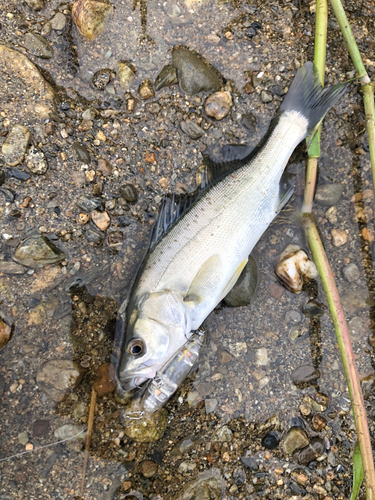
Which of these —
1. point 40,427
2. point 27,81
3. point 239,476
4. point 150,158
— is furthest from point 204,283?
point 27,81

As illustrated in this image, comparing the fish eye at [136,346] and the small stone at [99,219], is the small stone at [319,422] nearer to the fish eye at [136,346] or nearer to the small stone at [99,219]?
the fish eye at [136,346]

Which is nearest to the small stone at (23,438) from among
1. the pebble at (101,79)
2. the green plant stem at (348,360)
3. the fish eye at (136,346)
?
the fish eye at (136,346)

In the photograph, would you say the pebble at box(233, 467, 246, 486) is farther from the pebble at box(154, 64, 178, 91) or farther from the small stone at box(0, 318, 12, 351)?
the pebble at box(154, 64, 178, 91)

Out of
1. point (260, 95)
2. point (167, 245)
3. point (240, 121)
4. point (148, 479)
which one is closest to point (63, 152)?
point (167, 245)

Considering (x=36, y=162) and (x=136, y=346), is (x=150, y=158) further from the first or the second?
(x=136, y=346)

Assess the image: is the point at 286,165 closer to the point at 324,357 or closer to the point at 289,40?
the point at 289,40

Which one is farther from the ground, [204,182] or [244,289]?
[204,182]
